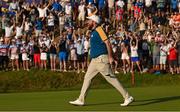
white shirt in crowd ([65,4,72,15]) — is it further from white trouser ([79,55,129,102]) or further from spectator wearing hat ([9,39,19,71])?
white trouser ([79,55,129,102])

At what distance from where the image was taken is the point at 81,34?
3030 centimetres

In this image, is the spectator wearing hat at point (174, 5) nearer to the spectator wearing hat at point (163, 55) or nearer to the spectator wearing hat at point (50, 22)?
the spectator wearing hat at point (163, 55)

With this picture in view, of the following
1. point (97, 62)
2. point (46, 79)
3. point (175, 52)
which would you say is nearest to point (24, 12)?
point (46, 79)

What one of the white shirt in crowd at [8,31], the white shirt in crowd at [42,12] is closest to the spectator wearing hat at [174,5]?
the white shirt in crowd at [42,12]

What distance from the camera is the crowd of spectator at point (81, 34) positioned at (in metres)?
28.6

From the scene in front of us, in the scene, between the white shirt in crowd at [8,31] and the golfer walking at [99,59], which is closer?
the golfer walking at [99,59]

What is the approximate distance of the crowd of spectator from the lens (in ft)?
94.0

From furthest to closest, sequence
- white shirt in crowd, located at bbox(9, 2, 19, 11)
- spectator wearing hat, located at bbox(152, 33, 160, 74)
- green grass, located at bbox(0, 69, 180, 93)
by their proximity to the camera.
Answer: white shirt in crowd, located at bbox(9, 2, 19, 11) → spectator wearing hat, located at bbox(152, 33, 160, 74) → green grass, located at bbox(0, 69, 180, 93)

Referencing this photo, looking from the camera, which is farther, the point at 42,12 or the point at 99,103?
the point at 42,12

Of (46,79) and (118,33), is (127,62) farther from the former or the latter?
(46,79)

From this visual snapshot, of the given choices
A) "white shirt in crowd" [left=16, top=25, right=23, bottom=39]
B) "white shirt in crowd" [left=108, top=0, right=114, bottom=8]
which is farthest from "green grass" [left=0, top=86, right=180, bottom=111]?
"white shirt in crowd" [left=108, top=0, right=114, bottom=8]

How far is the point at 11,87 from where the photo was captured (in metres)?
25.6

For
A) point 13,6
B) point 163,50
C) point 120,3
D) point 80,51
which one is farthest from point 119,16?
point 13,6

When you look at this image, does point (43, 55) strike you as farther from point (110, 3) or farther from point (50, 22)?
point (110, 3)
